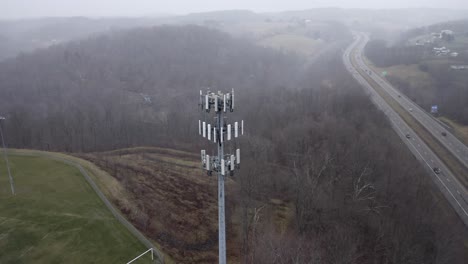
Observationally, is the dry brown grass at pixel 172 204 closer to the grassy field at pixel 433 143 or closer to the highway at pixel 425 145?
the highway at pixel 425 145

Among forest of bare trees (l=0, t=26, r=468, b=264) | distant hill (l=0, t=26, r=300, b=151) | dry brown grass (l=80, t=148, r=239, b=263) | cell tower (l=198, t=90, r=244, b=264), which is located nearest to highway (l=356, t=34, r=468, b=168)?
forest of bare trees (l=0, t=26, r=468, b=264)

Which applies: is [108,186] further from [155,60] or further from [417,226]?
[155,60]

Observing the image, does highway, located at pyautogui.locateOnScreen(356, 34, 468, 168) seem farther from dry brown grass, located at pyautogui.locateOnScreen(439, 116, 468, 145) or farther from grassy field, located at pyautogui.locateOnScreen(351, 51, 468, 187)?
dry brown grass, located at pyautogui.locateOnScreen(439, 116, 468, 145)

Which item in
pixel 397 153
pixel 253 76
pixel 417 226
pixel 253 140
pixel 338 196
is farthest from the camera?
pixel 253 76

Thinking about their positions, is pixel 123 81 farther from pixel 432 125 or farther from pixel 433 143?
pixel 433 143

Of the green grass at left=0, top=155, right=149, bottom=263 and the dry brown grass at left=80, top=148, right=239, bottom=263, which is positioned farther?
the dry brown grass at left=80, top=148, right=239, bottom=263

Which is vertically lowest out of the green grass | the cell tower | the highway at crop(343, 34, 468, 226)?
the highway at crop(343, 34, 468, 226)

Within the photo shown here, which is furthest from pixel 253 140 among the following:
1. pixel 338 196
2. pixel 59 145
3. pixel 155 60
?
pixel 155 60

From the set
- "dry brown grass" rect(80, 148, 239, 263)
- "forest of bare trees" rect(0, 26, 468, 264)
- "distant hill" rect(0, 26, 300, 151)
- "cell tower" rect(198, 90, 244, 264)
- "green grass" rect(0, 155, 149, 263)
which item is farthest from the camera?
"distant hill" rect(0, 26, 300, 151)
